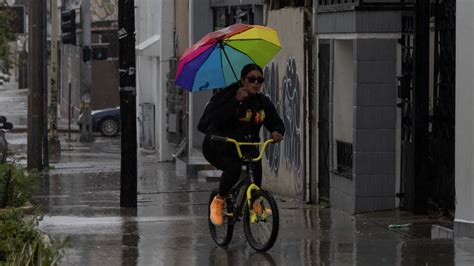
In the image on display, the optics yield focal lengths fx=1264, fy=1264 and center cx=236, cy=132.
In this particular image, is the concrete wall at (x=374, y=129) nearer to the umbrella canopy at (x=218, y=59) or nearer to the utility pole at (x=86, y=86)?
the umbrella canopy at (x=218, y=59)

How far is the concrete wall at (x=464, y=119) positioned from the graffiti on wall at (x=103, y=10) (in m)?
37.6

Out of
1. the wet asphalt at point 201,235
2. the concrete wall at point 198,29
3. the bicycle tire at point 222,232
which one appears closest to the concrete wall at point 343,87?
the wet asphalt at point 201,235

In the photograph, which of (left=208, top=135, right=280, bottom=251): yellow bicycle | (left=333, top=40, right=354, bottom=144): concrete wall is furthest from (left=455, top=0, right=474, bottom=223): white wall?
(left=333, top=40, right=354, bottom=144): concrete wall

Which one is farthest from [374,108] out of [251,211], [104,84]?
[104,84]

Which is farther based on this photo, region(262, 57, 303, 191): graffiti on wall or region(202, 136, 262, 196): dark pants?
region(262, 57, 303, 191): graffiti on wall

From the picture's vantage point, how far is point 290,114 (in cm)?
1686

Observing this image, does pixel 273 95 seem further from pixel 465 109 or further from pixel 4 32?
pixel 465 109

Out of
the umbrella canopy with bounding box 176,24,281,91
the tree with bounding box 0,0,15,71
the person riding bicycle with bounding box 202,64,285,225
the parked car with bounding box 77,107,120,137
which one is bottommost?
the parked car with bounding box 77,107,120,137

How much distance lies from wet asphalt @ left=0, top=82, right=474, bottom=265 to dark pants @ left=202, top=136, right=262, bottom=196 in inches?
23.5

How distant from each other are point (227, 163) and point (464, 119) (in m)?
2.10

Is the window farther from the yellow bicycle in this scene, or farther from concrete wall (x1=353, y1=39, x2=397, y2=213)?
the yellow bicycle

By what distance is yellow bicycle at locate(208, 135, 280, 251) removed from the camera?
1039 cm

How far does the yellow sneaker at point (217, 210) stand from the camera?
11.0 metres

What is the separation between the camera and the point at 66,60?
174 ft
